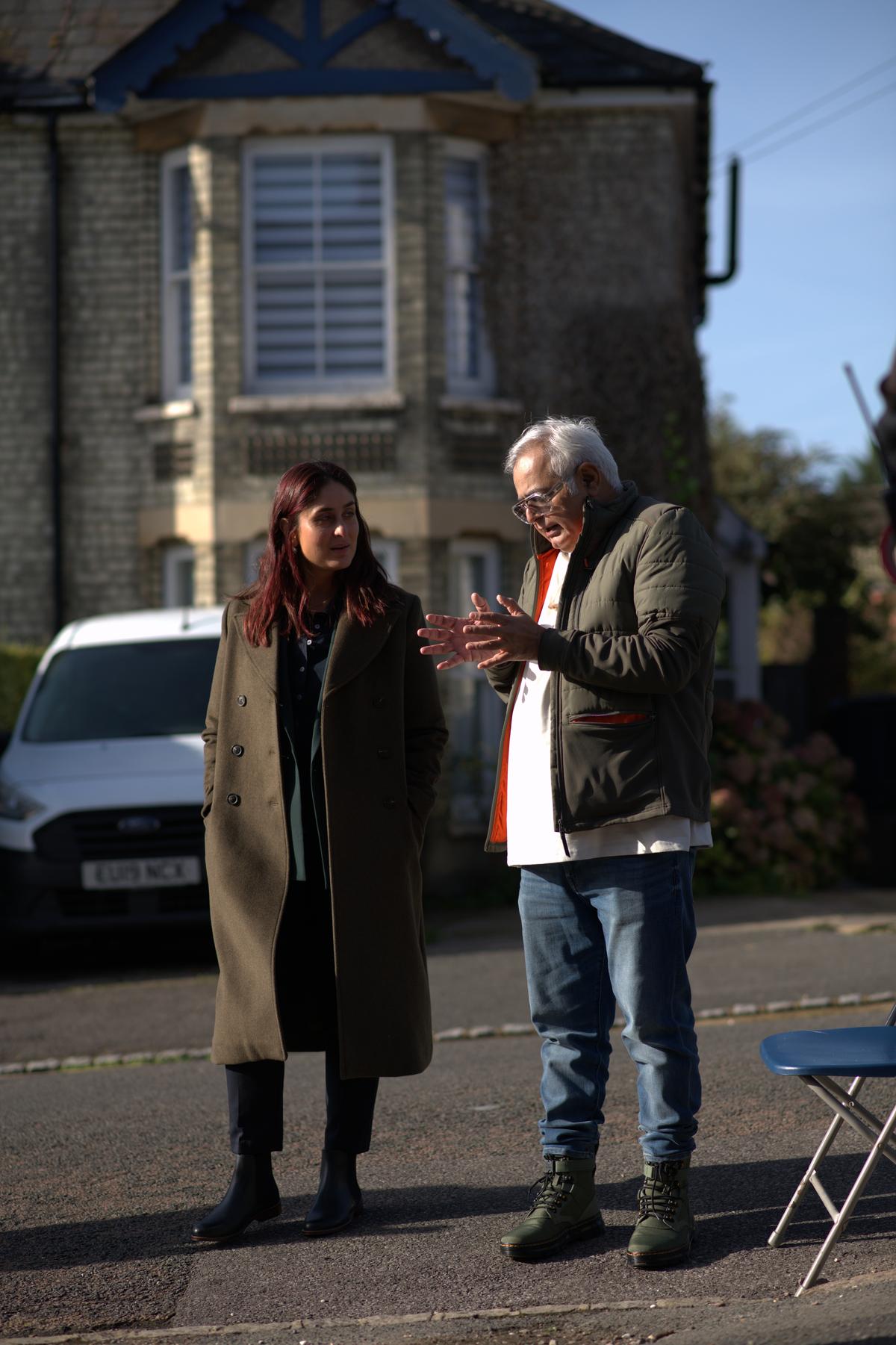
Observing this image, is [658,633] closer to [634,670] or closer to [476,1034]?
[634,670]

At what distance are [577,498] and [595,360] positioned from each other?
36.3ft

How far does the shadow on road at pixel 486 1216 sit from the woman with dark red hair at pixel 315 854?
0.12m

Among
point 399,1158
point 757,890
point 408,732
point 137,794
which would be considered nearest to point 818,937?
point 757,890

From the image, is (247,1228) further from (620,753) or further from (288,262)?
(288,262)

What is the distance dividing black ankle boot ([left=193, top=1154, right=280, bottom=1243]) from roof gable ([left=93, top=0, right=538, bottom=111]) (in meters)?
11.5

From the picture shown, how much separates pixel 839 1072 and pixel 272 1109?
1.64 meters

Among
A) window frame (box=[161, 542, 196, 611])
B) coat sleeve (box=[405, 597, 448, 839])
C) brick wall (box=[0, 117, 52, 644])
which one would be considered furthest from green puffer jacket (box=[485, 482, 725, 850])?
brick wall (box=[0, 117, 52, 644])

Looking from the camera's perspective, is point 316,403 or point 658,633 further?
point 316,403

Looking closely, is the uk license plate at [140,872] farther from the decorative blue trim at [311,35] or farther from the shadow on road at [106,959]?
the decorative blue trim at [311,35]

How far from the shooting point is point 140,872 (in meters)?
9.91

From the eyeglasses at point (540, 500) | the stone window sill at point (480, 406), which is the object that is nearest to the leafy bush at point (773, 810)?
the stone window sill at point (480, 406)

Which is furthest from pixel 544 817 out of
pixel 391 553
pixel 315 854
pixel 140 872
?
pixel 391 553

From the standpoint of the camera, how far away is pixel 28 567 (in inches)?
604

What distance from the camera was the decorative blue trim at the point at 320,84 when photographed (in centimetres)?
1453
